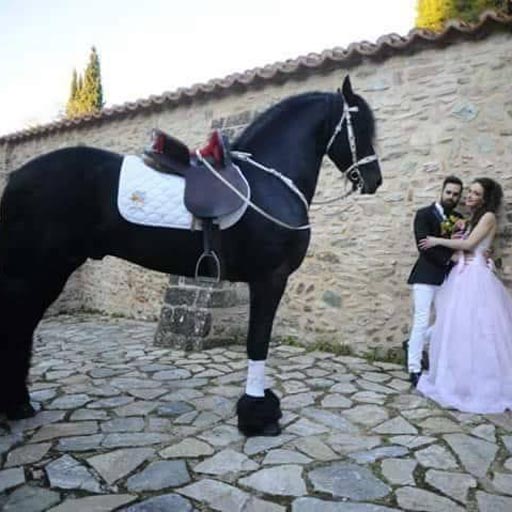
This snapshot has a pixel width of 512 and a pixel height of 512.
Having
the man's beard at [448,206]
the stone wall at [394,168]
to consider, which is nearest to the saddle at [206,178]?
the man's beard at [448,206]

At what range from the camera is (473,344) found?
3.46 meters

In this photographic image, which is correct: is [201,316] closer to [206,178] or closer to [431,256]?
[431,256]

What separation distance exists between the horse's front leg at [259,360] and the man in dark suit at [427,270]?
1577 mm

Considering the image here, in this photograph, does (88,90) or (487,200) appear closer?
(487,200)

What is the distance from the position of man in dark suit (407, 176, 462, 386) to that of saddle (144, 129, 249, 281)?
1890 mm

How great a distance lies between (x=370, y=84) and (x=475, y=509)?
4.14 meters

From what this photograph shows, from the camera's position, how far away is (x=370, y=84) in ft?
16.3

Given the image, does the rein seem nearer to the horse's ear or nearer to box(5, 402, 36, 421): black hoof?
the horse's ear

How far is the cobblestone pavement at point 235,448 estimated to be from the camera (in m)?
2.13

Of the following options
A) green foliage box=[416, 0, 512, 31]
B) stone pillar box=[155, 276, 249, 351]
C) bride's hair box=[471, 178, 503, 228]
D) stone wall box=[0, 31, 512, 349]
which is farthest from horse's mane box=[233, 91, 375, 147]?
green foliage box=[416, 0, 512, 31]

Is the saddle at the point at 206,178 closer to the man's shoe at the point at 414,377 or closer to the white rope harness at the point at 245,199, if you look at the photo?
the white rope harness at the point at 245,199

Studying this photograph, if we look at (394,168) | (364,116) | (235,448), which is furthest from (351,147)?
(394,168)

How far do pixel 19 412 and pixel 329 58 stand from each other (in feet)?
14.2

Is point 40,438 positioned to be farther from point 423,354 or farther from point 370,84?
point 370,84
